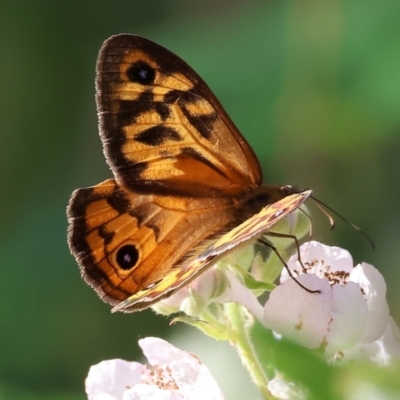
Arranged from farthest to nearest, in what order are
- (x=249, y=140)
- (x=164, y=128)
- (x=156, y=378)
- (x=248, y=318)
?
(x=249, y=140)
(x=164, y=128)
(x=156, y=378)
(x=248, y=318)

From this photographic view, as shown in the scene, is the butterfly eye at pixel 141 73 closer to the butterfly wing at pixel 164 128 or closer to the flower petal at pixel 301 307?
the butterfly wing at pixel 164 128

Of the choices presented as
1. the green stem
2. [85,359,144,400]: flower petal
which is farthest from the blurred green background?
the green stem

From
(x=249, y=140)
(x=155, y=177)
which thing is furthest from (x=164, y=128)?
(x=249, y=140)

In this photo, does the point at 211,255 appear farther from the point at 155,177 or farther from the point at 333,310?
the point at 155,177

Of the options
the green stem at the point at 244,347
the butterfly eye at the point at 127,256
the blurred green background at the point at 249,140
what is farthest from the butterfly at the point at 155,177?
the blurred green background at the point at 249,140

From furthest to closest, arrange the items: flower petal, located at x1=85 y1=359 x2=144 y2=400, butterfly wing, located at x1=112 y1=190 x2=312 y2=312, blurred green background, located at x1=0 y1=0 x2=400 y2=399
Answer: blurred green background, located at x1=0 y1=0 x2=400 y2=399, flower petal, located at x1=85 y1=359 x2=144 y2=400, butterfly wing, located at x1=112 y1=190 x2=312 y2=312

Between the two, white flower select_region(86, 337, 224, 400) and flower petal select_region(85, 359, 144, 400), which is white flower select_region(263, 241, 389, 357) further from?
flower petal select_region(85, 359, 144, 400)

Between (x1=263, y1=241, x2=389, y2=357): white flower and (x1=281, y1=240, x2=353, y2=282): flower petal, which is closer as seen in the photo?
(x1=263, y1=241, x2=389, y2=357): white flower
